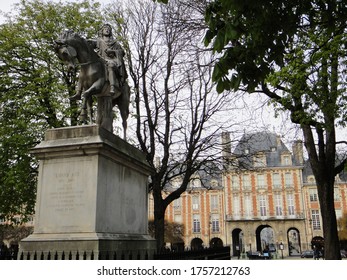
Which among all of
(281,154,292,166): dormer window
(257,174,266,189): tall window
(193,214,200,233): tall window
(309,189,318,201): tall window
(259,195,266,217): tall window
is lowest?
(193,214,200,233): tall window

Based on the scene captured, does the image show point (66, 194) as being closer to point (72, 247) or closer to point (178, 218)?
point (72, 247)

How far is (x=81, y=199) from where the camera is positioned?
6.42 meters

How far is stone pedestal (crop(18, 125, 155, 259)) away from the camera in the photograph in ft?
20.3

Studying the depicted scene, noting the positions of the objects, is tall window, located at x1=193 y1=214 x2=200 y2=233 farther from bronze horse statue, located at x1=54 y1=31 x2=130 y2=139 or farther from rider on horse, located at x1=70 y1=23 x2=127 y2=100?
bronze horse statue, located at x1=54 y1=31 x2=130 y2=139

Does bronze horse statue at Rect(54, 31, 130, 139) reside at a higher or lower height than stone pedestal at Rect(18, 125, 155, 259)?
higher

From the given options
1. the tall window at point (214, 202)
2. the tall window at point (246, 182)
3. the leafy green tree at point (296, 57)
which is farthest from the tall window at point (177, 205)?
the leafy green tree at point (296, 57)

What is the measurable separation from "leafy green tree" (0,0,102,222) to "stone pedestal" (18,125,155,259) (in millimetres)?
8896

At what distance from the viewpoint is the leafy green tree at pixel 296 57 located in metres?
5.30

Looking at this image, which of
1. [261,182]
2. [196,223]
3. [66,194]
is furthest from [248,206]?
[66,194]

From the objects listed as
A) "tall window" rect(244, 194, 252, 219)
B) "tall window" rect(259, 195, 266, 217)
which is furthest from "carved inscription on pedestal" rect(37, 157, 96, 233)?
"tall window" rect(259, 195, 266, 217)

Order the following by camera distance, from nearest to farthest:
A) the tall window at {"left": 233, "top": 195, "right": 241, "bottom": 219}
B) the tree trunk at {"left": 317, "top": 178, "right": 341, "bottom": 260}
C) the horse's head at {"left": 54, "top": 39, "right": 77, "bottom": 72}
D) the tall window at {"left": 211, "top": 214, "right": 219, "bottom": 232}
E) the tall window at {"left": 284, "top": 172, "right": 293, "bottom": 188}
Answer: the horse's head at {"left": 54, "top": 39, "right": 77, "bottom": 72} → the tree trunk at {"left": 317, "top": 178, "right": 341, "bottom": 260} → the tall window at {"left": 233, "top": 195, "right": 241, "bottom": 219} → the tall window at {"left": 284, "top": 172, "right": 293, "bottom": 188} → the tall window at {"left": 211, "top": 214, "right": 219, "bottom": 232}

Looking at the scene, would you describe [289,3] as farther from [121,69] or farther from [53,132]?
[53,132]
